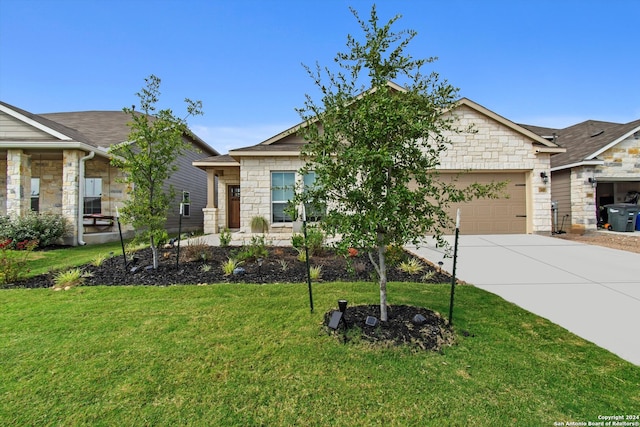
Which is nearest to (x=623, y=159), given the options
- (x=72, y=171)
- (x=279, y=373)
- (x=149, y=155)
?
(x=279, y=373)

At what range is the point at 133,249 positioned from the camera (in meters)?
7.94

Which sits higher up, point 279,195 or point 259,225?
point 279,195

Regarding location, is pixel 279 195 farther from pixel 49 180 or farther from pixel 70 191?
pixel 49 180

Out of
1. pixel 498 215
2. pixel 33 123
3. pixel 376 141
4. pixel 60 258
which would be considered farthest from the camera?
pixel 498 215

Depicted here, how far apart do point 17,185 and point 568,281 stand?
14780mm

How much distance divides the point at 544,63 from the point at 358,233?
51.0 ft

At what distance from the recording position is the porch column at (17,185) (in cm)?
947

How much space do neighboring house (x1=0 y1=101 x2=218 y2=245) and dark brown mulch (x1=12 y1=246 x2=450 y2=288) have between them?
2763mm

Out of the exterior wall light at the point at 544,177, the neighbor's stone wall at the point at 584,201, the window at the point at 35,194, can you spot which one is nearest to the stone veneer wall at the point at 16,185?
the window at the point at 35,194

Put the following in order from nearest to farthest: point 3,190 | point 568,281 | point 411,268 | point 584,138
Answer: point 568,281 < point 411,268 < point 3,190 < point 584,138

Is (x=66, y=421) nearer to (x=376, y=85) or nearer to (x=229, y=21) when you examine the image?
(x=376, y=85)

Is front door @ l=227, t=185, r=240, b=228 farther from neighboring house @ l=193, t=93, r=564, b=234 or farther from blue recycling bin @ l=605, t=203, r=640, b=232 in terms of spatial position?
blue recycling bin @ l=605, t=203, r=640, b=232

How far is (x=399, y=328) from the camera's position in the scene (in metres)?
3.12

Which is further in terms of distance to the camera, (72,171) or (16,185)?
(72,171)
